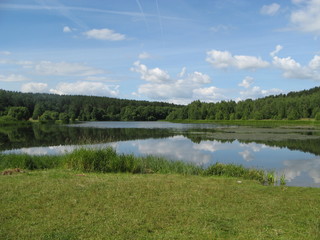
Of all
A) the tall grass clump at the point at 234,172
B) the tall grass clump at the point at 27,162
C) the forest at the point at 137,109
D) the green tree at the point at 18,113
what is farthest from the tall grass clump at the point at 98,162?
the green tree at the point at 18,113

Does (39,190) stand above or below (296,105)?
below

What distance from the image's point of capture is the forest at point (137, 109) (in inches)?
4611

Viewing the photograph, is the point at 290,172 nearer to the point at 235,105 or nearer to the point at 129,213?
the point at 129,213

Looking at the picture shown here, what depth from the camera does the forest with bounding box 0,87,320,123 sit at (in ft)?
384

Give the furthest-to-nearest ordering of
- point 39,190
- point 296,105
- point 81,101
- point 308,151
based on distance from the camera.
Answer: point 81,101, point 296,105, point 308,151, point 39,190

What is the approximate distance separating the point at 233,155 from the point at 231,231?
20.6 m

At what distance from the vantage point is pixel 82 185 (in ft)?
33.3

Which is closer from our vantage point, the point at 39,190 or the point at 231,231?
the point at 231,231

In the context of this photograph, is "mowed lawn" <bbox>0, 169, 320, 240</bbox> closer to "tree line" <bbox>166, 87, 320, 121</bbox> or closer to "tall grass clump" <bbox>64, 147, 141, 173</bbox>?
"tall grass clump" <bbox>64, 147, 141, 173</bbox>

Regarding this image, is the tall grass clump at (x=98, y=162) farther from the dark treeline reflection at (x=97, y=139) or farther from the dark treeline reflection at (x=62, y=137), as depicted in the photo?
the dark treeline reflection at (x=62, y=137)

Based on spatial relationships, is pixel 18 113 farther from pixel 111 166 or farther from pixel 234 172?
pixel 234 172

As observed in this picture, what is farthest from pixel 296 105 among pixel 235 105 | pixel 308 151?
pixel 308 151

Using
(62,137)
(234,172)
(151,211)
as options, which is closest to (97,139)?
(62,137)

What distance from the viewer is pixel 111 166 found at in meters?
15.6
